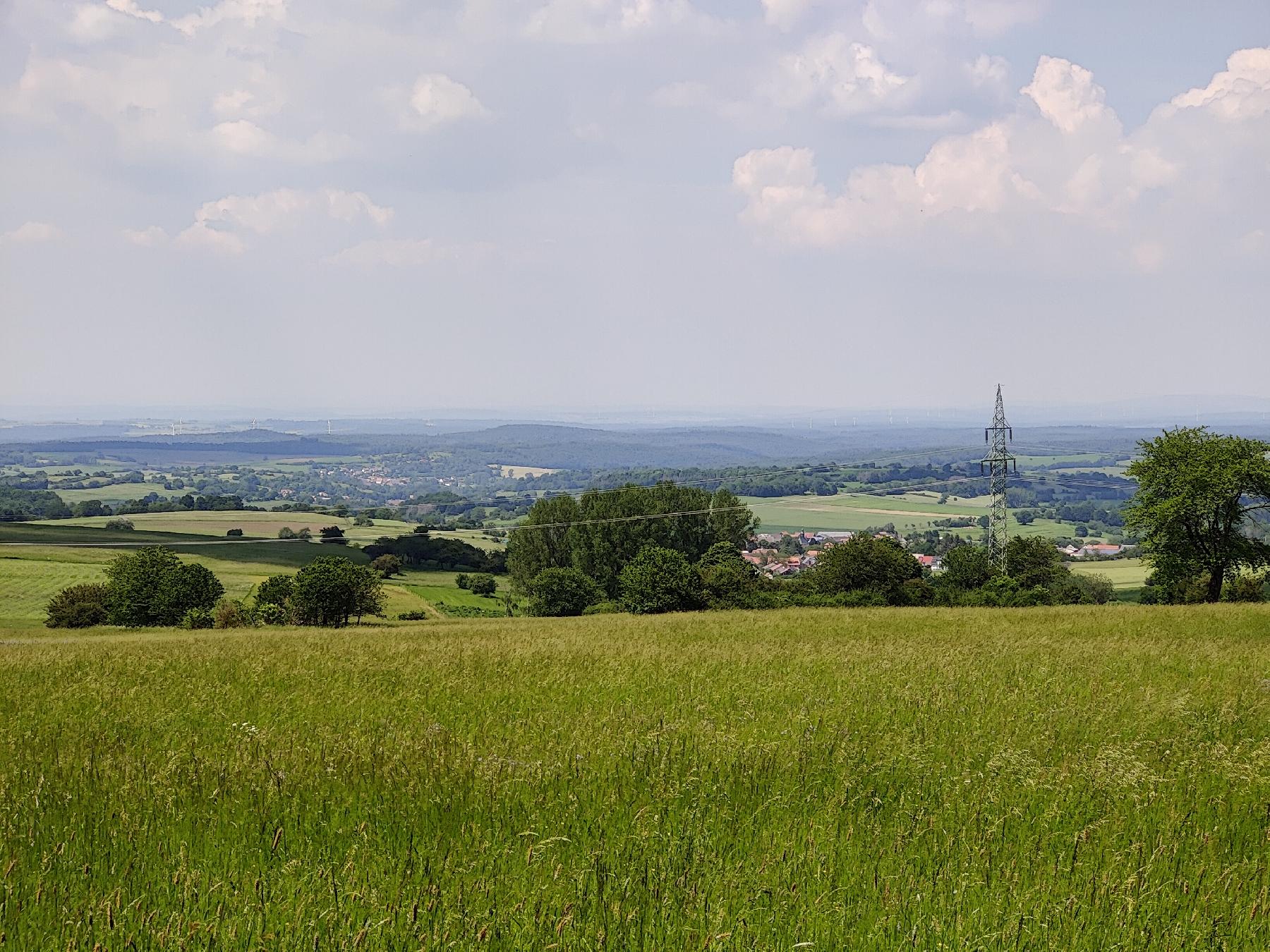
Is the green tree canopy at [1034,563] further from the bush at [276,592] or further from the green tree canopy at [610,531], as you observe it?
the bush at [276,592]

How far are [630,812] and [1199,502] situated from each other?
35075 millimetres

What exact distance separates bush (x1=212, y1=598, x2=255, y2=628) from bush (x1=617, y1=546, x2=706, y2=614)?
20393mm

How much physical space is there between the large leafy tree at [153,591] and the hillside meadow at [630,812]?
56.8 meters

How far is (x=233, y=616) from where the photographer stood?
52438 mm

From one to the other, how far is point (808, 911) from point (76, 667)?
32.0ft

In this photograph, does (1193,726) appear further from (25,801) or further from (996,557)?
(996,557)

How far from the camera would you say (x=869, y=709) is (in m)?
8.12

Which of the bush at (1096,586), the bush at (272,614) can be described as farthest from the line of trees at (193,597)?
the bush at (1096,586)

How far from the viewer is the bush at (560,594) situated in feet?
254

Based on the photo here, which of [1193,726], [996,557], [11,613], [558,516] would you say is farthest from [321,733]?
[558,516]

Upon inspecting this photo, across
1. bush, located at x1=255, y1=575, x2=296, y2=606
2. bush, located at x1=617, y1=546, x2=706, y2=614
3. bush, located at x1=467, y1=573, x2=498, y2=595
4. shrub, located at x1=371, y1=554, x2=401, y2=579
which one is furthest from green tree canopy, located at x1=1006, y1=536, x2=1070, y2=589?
shrub, located at x1=371, y1=554, x2=401, y2=579

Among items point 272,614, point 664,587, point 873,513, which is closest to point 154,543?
point 272,614

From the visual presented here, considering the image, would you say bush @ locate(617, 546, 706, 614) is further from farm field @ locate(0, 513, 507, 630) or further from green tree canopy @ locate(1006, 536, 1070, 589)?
green tree canopy @ locate(1006, 536, 1070, 589)

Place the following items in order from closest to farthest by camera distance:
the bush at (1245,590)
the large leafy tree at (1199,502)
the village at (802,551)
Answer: the large leafy tree at (1199,502) → the bush at (1245,590) → the village at (802,551)
